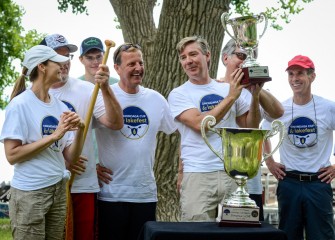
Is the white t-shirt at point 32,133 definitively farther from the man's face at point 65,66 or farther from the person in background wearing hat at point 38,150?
the man's face at point 65,66

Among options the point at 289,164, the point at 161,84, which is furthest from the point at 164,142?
the point at 289,164

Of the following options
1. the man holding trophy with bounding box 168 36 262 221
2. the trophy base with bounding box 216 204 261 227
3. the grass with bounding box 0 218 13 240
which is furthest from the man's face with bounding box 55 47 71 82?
the grass with bounding box 0 218 13 240

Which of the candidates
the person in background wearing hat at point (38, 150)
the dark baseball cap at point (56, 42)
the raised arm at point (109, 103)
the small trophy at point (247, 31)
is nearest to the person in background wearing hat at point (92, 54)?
the dark baseball cap at point (56, 42)

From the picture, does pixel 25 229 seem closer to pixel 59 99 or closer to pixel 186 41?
pixel 59 99

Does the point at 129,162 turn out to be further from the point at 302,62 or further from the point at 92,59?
the point at 302,62

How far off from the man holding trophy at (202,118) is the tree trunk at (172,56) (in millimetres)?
2645

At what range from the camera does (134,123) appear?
13.8ft

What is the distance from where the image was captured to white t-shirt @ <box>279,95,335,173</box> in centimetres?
501

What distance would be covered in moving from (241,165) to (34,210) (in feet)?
3.98

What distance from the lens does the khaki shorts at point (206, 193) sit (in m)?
3.91

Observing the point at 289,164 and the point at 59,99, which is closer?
the point at 59,99

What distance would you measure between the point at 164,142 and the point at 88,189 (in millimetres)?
2704

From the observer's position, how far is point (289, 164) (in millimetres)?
5074

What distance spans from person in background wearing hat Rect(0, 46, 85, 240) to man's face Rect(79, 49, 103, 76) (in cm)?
78
